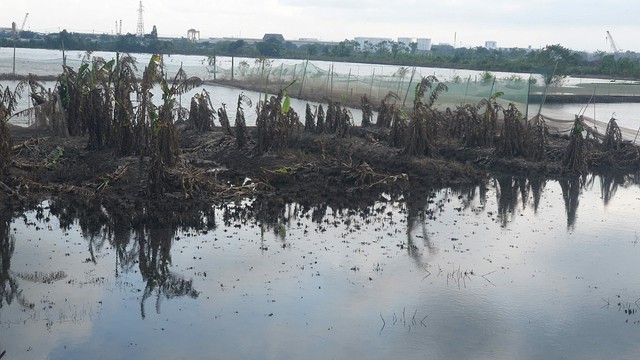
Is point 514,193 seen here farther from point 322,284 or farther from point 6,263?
point 6,263

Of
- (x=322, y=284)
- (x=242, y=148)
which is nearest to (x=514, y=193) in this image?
(x=242, y=148)

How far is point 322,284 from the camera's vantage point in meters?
9.54

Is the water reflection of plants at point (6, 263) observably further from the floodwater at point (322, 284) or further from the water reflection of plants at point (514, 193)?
the water reflection of plants at point (514, 193)

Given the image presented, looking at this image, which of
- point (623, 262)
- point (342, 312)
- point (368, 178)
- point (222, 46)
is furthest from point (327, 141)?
point (222, 46)

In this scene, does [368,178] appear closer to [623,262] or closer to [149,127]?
[149,127]

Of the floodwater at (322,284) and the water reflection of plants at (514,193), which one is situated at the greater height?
the water reflection of plants at (514,193)

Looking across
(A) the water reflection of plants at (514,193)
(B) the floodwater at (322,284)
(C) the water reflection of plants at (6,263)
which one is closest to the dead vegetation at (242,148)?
(A) the water reflection of plants at (514,193)

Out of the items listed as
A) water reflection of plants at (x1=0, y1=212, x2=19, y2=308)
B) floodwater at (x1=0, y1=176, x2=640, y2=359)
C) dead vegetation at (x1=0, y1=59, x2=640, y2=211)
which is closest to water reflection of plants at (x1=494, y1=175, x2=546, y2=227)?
floodwater at (x1=0, y1=176, x2=640, y2=359)

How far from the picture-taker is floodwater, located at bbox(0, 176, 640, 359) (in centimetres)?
774

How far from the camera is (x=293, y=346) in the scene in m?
7.64

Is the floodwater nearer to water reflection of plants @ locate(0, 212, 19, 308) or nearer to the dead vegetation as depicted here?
water reflection of plants @ locate(0, 212, 19, 308)

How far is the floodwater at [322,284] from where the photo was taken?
7.74 metres

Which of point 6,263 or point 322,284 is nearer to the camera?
point 322,284

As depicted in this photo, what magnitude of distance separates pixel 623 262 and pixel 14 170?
1128 centimetres
